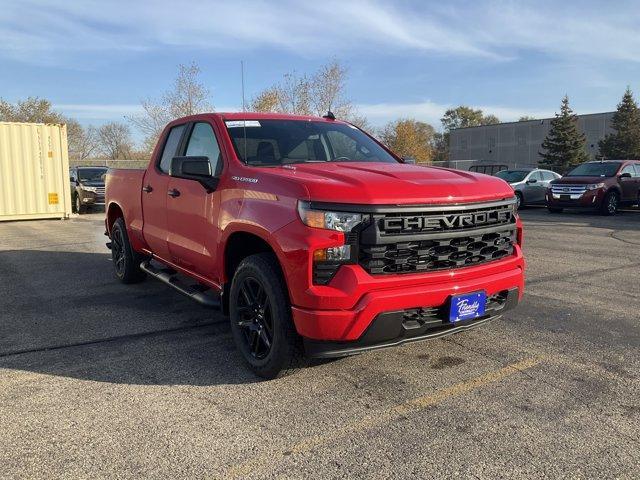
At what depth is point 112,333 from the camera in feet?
16.1

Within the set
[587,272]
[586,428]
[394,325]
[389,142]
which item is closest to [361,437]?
[394,325]

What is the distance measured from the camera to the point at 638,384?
3.67m

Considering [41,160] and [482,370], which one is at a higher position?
[41,160]

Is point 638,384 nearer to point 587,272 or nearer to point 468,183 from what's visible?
point 468,183

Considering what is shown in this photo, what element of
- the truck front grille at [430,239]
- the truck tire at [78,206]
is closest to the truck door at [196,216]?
the truck front grille at [430,239]

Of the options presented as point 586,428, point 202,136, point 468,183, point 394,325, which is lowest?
point 586,428

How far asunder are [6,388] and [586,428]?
368cm

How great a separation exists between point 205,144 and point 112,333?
6.21 feet

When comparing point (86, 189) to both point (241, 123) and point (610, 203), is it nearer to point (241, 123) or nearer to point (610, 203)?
point (241, 123)

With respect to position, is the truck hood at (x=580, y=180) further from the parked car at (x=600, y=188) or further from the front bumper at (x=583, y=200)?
the front bumper at (x=583, y=200)

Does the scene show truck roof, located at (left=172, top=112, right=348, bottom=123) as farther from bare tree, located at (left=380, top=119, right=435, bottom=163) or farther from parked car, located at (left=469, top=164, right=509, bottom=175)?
bare tree, located at (left=380, top=119, right=435, bottom=163)

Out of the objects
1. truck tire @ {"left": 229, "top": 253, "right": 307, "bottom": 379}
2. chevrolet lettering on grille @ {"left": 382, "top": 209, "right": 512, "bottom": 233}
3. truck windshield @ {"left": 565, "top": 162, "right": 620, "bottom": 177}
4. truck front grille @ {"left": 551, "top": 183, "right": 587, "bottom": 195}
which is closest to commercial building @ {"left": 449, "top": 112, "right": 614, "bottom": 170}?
truck windshield @ {"left": 565, "top": 162, "right": 620, "bottom": 177}

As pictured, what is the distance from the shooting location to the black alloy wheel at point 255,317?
3.72 m

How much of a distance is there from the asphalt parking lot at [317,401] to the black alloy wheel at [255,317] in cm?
23
